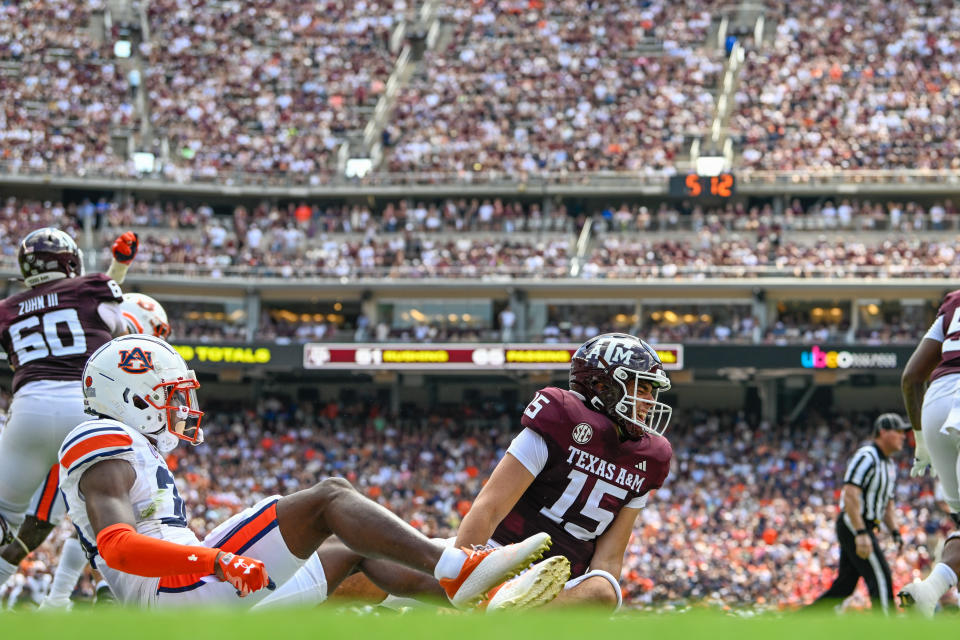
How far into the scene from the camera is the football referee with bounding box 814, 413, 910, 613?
981 centimetres

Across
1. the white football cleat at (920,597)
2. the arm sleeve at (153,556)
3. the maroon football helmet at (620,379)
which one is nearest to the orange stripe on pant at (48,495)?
the arm sleeve at (153,556)

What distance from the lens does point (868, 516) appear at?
10094 mm

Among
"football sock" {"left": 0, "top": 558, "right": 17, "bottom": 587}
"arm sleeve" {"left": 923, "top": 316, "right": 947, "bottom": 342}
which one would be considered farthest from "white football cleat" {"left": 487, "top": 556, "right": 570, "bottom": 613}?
"football sock" {"left": 0, "top": 558, "right": 17, "bottom": 587}

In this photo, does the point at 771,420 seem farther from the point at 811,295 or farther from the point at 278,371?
the point at 278,371

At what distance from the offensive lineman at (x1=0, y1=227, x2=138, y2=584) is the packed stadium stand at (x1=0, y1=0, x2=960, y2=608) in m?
18.5

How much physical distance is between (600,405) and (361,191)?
31.5m

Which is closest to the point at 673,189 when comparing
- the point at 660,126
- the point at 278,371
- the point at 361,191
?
the point at 660,126

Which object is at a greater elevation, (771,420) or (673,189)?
(673,189)

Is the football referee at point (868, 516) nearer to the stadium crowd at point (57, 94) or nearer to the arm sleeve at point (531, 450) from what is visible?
the arm sleeve at point (531, 450)

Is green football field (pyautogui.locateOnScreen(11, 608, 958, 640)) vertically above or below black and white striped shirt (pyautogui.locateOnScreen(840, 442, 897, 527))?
above

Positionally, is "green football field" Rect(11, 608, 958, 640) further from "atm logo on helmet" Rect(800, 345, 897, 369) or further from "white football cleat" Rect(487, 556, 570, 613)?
"atm logo on helmet" Rect(800, 345, 897, 369)

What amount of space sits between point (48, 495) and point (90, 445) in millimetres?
2712

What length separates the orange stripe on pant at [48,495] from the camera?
7.43m

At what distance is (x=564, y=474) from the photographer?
565 centimetres
